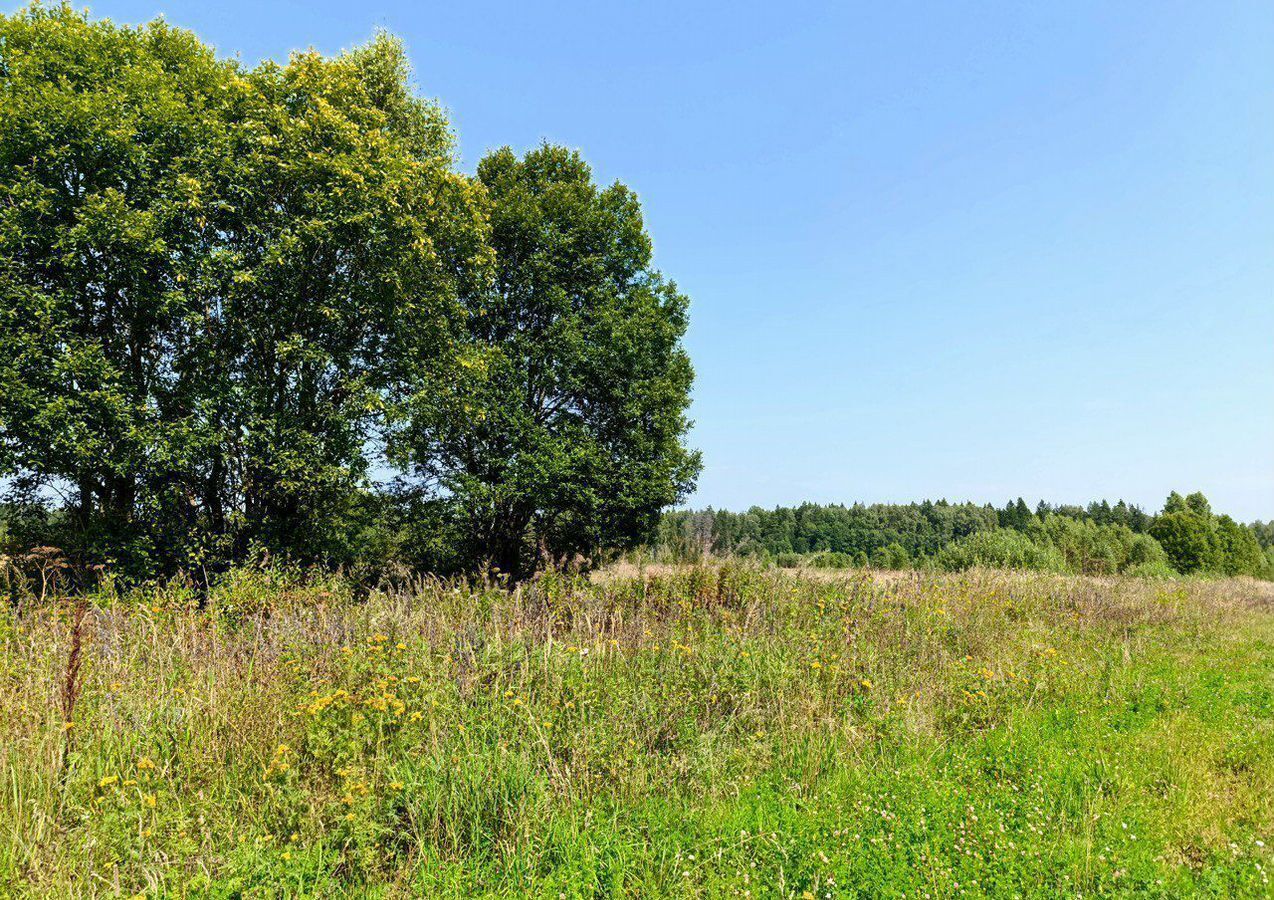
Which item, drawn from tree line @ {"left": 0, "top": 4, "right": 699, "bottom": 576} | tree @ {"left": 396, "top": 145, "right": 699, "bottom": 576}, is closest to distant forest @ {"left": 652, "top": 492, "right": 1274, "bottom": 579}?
tree @ {"left": 396, "top": 145, "right": 699, "bottom": 576}

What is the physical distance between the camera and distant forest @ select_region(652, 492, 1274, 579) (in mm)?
18938

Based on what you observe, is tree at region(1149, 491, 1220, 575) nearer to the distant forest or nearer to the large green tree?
the distant forest

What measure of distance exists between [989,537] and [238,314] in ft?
112

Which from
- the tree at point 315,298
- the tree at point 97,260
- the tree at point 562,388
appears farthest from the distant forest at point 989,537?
the tree at point 97,260

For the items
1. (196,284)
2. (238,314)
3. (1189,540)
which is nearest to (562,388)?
A: (238,314)

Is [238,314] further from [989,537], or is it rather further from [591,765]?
[989,537]

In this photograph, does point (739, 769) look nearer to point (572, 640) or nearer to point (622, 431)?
point (572, 640)

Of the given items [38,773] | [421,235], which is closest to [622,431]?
[421,235]

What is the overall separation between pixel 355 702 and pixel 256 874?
46.6 inches

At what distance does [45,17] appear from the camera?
12.4 metres

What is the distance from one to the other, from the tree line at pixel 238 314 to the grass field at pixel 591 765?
16.3 feet

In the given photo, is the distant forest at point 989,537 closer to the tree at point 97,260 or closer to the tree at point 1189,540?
the tree at point 1189,540

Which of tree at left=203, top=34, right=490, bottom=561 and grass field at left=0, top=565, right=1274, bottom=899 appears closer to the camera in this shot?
grass field at left=0, top=565, right=1274, bottom=899

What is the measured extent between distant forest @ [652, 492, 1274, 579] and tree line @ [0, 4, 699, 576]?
19.9 ft
